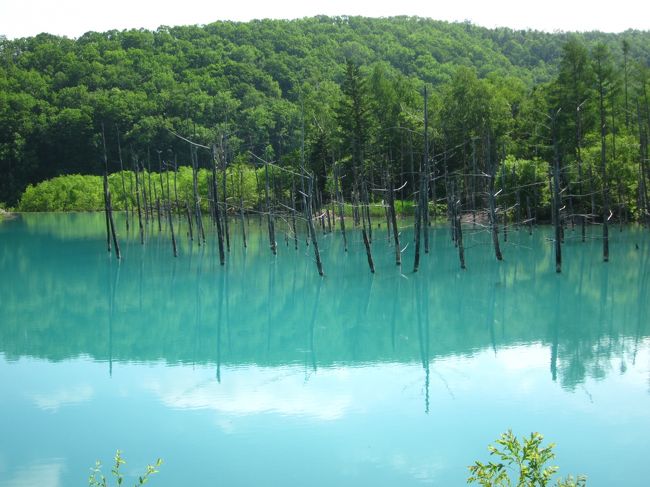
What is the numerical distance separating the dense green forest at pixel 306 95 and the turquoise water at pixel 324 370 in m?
16.9

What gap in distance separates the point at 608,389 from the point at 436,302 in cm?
796

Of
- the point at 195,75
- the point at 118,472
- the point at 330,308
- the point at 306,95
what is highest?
the point at 195,75

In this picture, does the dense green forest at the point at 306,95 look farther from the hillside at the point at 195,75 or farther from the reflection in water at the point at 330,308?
the reflection in water at the point at 330,308

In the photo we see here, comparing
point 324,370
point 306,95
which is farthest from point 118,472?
point 306,95

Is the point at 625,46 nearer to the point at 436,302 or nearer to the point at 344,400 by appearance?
the point at 436,302

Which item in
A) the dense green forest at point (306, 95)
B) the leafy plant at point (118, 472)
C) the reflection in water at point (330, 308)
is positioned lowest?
the reflection in water at point (330, 308)

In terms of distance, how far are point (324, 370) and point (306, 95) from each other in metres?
60.5

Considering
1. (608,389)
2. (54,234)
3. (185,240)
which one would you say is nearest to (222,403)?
(608,389)

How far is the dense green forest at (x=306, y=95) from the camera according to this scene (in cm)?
4103

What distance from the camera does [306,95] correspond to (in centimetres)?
7062

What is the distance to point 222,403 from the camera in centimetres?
1077

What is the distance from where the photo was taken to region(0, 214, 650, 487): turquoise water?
28.4ft

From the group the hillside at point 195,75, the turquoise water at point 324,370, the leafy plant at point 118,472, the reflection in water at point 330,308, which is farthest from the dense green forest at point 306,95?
the leafy plant at point 118,472

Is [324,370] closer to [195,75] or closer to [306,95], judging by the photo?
[306,95]
